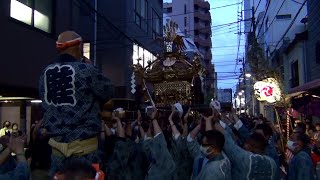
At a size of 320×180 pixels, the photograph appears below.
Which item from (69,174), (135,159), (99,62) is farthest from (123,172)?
(99,62)

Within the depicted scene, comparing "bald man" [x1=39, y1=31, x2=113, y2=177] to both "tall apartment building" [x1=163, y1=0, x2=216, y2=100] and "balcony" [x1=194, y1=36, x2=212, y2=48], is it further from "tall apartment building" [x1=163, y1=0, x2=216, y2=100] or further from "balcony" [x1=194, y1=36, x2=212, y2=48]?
"balcony" [x1=194, y1=36, x2=212, y2=48]

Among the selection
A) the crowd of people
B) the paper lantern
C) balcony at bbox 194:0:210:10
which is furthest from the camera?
balcony at bbox 194:0:210:10

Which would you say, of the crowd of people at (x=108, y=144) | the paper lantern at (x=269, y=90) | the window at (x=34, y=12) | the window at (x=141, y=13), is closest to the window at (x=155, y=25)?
the window at (x=141, y=13)

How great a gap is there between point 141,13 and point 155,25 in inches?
159

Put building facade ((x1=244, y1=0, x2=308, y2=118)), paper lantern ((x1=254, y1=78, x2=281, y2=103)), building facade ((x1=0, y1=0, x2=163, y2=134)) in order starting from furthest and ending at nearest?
building facade ((x1=244, y1=0, x2=308, y2=118))
building facade ((x1=0, y1=0, x2=163, y2=134))
paper lantern ((x1=254, y1=78, x2=281, y2=103))

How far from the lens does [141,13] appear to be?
25188mm

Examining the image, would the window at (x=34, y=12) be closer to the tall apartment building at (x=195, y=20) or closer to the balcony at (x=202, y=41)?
the tall apartment building at (x=195, y=20)

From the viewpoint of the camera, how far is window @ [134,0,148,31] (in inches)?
950

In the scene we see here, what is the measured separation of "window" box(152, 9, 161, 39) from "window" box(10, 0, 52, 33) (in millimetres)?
14014

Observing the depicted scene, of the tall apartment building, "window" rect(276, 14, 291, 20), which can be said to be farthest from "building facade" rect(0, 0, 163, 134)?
the tall apartment building

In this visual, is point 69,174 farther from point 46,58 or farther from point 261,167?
point 46,58

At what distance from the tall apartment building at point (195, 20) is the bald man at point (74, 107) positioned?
198ft

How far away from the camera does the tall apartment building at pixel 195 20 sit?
224ft

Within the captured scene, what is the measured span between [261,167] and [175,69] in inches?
316
